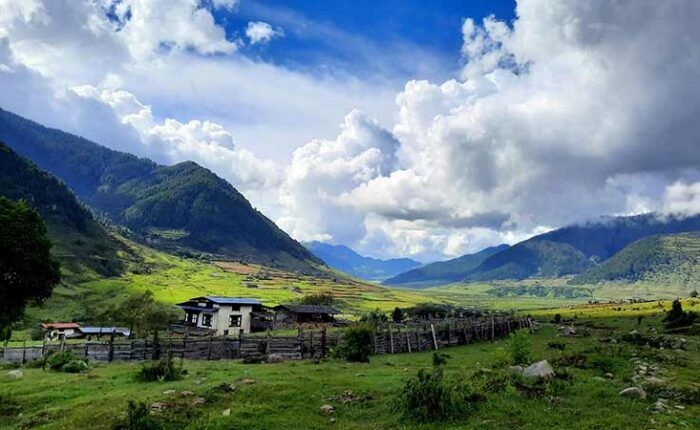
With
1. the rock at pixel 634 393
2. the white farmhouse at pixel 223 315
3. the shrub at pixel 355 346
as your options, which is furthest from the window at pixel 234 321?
the rock at pixel 634 393

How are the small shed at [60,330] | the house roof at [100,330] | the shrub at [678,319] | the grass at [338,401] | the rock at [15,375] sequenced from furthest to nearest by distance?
1. the house roof at [100,330]
2. the small shed at [60,330]
3. the shrub at [678,319]
4. the rock at [15,375]
5. the grass at [338,401]

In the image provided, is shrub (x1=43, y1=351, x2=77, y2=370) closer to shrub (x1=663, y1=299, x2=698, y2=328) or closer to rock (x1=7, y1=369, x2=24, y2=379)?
rock (x1=7, y1=369, x2=24, y2=379)

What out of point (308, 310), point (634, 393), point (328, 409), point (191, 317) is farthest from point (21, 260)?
point (308, 310)

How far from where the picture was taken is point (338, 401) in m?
22.3

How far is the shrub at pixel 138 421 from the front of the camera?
17.4 meters

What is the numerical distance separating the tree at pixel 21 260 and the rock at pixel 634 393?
29.6 meters

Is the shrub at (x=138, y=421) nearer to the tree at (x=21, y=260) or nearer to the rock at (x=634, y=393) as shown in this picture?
the tree at (x=21, y=260)

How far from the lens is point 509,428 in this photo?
16.1m

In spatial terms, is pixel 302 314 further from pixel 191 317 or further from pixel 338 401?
pixel 338 401

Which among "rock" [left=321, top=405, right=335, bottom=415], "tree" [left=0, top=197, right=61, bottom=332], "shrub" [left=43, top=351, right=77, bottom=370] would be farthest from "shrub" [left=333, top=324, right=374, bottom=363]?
"tree" [left=0, top=197, right=61, bottom=332]

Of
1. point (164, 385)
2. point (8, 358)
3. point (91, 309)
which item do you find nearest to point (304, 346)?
point (164, 385)

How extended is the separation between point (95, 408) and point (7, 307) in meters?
10.6

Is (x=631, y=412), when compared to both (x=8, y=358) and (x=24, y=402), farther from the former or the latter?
(x=8, y=358)

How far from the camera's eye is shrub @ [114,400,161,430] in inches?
685
